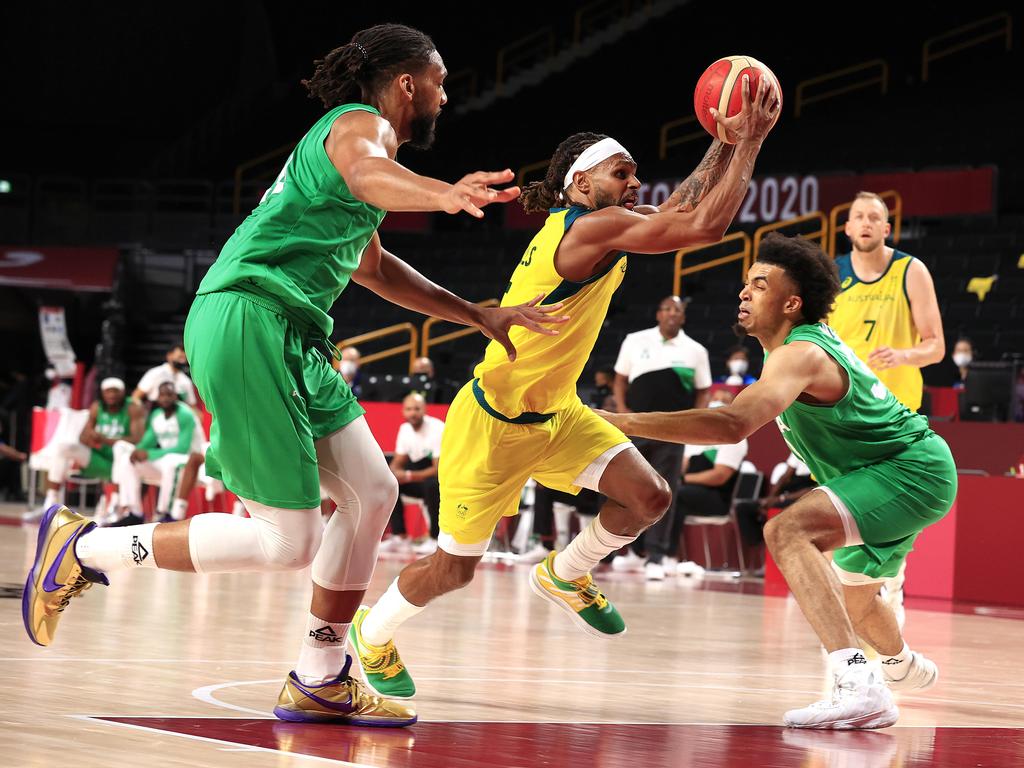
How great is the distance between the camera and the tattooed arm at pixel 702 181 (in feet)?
15.9

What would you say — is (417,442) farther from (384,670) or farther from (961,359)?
(384,670)

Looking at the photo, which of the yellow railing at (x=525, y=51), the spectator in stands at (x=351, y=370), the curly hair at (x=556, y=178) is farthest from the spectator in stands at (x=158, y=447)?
the yellow railing at (x=525, y=51)

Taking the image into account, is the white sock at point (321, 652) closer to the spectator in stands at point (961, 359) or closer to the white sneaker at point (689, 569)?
the white sneaker at point (689, 569)

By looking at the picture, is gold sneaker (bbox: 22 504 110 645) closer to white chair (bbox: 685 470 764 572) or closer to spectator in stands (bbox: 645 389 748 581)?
spectator in stands (bbox: 645 389 748 581)

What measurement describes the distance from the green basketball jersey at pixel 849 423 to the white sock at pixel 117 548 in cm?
206

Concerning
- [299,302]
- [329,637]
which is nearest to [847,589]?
[329,637]

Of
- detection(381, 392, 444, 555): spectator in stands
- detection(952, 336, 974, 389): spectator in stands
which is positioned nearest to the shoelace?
detection(381, 392, 444, 555): spectator in stands

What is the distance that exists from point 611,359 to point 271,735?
13241mm

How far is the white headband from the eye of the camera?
201 inches

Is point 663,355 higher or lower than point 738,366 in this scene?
lower

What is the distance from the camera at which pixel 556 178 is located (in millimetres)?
5254

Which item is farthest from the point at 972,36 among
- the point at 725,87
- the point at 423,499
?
the point at 725,87

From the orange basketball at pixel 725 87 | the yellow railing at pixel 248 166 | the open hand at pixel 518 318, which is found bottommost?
the open hand at pixel 518 318

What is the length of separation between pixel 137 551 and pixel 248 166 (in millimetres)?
20286
